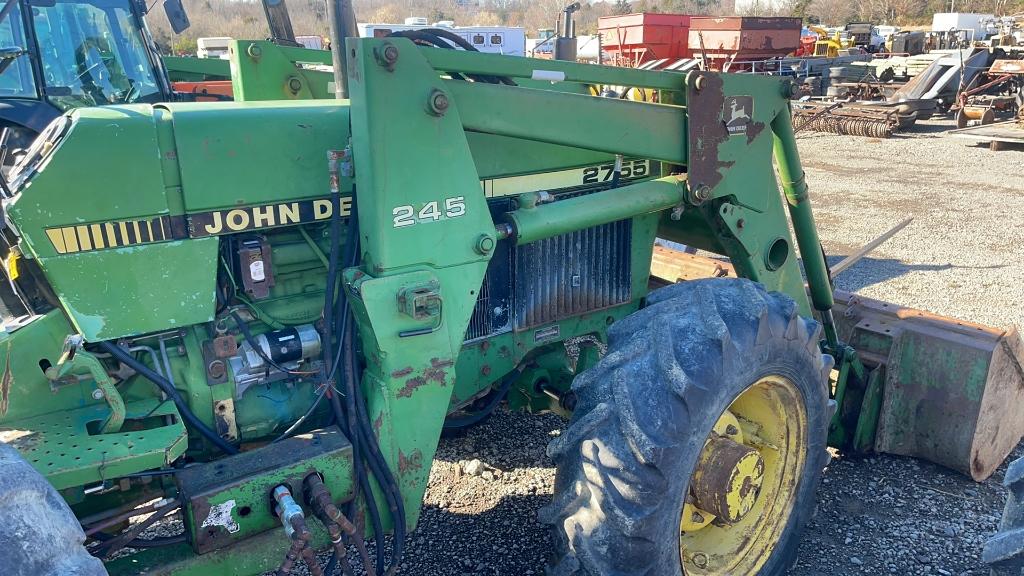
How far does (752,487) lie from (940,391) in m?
1.56

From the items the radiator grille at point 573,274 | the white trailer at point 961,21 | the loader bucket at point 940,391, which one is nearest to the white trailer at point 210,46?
the radiator grille at point 573,274

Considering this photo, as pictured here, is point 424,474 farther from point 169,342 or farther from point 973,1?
point 973,1

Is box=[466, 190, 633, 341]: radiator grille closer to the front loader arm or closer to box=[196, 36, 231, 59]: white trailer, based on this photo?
the front loader arm

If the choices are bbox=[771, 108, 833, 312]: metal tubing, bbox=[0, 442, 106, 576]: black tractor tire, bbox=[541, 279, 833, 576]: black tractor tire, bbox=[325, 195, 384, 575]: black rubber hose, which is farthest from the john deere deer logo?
bbox=[0, 442, 106, 576]: black tractor tire

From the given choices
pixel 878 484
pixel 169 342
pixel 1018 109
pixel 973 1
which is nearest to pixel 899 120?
pixel 1018 109

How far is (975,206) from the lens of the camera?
10.7 meters

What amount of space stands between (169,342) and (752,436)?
231 cm

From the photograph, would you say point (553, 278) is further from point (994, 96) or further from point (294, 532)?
point (994, 96)

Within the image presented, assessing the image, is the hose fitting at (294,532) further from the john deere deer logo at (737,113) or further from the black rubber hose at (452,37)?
the john deere deer logo at (737,113)

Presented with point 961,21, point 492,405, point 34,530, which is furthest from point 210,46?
point 961,21

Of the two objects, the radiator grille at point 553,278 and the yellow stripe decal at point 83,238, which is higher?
the yellow stripe decal at point 83,238

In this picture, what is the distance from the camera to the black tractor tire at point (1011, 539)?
2840mm

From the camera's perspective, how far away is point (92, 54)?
6777 mm

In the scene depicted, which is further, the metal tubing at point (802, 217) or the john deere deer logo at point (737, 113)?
the metal tubing at point (802, 217)
